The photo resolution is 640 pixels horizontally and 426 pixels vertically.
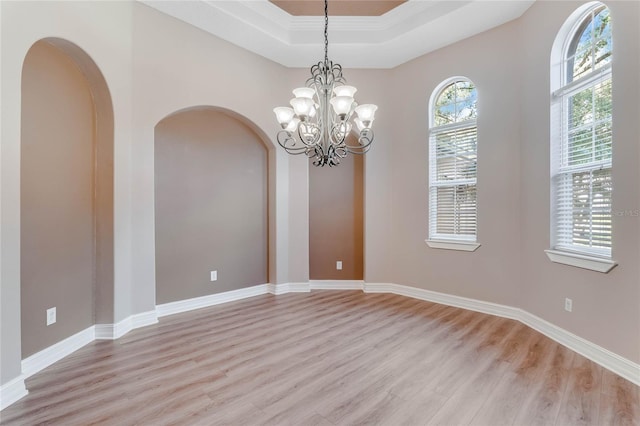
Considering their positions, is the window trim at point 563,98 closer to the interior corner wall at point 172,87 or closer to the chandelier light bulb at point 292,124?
the chandelier light bulb at point 292,124

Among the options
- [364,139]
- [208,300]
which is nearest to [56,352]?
[208,300]

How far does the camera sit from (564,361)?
2.48 m

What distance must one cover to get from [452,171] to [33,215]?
4355mm

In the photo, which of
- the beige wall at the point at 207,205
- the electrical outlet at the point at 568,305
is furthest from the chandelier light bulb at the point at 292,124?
the electrical outlet at the point at 568,305

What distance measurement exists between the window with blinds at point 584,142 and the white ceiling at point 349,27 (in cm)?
85

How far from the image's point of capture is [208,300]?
12.9 feet

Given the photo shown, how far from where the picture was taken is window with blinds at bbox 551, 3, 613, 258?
2.53 m

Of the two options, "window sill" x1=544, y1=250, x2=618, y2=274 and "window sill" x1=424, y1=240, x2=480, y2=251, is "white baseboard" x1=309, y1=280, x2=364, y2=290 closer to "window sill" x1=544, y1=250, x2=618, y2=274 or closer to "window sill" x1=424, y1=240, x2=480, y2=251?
"window sill" x1=424, y1=240, x2=480, y2=251

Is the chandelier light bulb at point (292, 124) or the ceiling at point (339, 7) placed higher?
the ceiling at point (339, 7)

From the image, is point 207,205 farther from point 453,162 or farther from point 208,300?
point 453,162

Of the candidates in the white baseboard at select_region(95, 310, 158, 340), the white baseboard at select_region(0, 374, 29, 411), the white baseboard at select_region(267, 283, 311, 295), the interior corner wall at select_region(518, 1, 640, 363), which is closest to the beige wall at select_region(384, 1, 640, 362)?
the interior corner wall at select_region(518, 1, 640, 363)

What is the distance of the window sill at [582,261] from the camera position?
2.40m

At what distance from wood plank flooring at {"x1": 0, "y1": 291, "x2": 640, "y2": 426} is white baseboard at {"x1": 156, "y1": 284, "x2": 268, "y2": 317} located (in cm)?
30

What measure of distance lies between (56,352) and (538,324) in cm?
449
